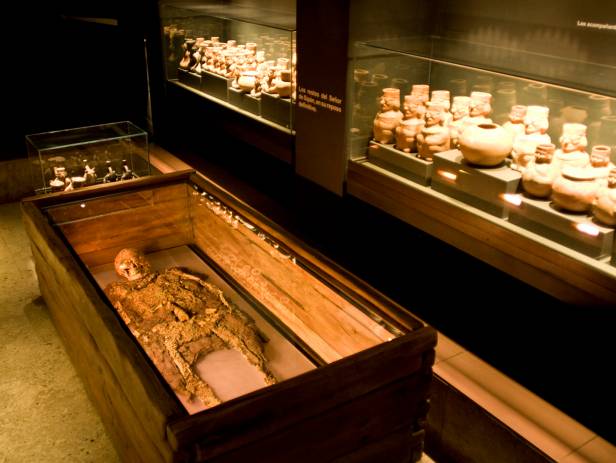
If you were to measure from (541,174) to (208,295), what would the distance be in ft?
5.31

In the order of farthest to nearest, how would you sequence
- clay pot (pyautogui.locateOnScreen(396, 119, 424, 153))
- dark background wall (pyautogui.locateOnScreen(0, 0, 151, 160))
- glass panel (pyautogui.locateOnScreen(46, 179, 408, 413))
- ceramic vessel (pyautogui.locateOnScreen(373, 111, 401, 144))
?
dark background wall (pyautogui.locateOnScreen(0, 0, 151, 160)), ceramic vessel (pyautogui.locateOnScreen(373, 111, 401, 144)), clay pot (pyautogui.locateOnScreen(396, 119, 424, 153)), glass panel (pyautogui.locateOnScreen(46, 179, 408, 413))

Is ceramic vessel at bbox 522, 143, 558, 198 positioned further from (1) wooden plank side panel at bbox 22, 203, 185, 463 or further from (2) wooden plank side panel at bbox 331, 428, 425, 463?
(1) wooden plank side panel at bbox 22, 203, 185, 463

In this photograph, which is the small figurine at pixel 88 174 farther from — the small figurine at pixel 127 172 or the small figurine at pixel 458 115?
the small figurine at pixel 458 115

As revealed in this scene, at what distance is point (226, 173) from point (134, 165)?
1194 mm

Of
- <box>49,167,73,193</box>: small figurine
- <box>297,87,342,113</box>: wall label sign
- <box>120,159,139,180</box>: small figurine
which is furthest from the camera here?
<box>120,159,139,180</box>: small figurine

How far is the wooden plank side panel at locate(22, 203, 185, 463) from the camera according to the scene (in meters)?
1.86

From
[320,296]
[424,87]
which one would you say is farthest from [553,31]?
[320,296]

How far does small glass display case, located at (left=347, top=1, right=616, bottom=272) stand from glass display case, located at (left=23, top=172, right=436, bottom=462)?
100cm

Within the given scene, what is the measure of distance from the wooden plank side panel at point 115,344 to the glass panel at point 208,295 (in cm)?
13

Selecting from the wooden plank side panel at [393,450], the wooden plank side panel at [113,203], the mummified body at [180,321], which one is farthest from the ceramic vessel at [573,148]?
the wooden plank side panel at [113,203]

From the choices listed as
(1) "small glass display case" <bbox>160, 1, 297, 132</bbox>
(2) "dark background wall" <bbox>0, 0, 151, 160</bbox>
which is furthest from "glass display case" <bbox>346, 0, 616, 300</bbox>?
(2) "dark background wall" <bbox>0, 0, 151, 160</bbox>

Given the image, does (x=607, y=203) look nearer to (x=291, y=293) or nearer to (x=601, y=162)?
(x=601, y=162)

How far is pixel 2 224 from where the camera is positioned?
507 cm

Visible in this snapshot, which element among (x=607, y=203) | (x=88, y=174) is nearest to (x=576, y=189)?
(x=607, y=203)
